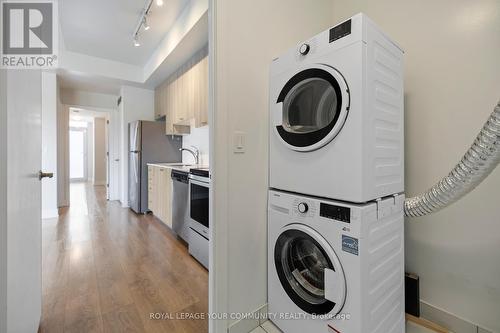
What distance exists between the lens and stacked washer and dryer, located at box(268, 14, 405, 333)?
101 centimetres

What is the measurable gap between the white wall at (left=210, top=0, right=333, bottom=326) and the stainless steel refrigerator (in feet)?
9.79

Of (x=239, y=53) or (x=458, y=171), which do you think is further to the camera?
(x=239, y=53)

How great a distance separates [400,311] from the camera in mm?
1270

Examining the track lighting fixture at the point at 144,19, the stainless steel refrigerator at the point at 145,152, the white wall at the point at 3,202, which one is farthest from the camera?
the stainless steel refrigerator at the point at 145,152

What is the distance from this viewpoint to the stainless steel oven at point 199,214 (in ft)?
6.81

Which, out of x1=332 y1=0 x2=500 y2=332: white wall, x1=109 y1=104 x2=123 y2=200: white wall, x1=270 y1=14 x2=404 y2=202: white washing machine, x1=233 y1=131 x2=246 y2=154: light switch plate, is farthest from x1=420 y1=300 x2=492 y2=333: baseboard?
x1=109 y1=104 x2=123 y2=200: white wall

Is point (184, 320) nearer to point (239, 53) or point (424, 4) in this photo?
point (239, 53)

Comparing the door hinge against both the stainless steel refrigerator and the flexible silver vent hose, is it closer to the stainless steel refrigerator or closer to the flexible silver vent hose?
the flexible silver vent hose

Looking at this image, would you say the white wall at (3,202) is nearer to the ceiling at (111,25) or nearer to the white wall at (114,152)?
the ceiling at (111,25)

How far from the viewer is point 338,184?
108 cm

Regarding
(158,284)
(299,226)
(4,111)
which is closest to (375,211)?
(299,226)

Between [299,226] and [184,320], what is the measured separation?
3.30 feet

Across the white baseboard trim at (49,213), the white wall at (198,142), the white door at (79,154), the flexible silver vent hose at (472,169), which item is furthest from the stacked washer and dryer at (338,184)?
the white door at (79,154)

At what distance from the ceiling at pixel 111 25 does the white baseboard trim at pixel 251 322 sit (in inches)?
115
